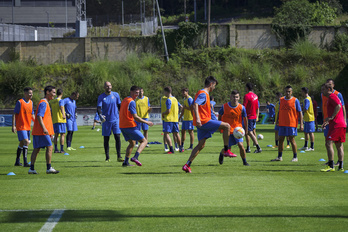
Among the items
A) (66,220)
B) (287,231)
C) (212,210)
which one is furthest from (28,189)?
(287,231)

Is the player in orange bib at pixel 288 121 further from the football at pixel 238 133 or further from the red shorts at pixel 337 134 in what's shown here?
the red shorts at pixel 337 134

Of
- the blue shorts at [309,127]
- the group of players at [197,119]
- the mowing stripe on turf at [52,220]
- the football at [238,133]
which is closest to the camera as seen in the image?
the mowing stripe on turf at [52,220]

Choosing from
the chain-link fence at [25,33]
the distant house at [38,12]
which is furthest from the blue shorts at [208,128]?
the distant house at [38,12]

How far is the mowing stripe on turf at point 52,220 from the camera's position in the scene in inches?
257

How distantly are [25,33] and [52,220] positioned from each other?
57914 millimetres

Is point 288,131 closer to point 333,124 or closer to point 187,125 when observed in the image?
point 333,124

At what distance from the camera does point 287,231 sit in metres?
6.35

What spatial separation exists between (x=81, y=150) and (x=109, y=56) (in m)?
33.7

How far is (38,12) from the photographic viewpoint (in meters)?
85.1

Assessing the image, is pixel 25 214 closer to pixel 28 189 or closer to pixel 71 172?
pixel 28 189

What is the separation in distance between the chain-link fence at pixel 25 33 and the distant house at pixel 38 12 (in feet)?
53.6

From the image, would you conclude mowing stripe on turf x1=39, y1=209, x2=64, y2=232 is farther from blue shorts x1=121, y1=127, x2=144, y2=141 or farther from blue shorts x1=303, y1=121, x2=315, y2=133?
blue shorts x1=303, y1=121, x2=315, y2=133

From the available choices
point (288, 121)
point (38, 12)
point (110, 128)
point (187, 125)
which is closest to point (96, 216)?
point (110, 128)

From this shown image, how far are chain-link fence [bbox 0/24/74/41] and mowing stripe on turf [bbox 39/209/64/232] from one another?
53.4 m
